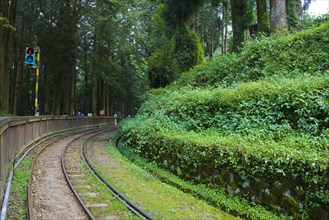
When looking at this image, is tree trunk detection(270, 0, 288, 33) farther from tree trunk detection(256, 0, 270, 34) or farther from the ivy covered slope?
the ivy covered slope

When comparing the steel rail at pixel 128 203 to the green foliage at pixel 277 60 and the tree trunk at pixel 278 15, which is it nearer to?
the green foliage at pixel 277 60

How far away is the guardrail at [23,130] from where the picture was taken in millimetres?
6727

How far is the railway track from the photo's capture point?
6398 mm

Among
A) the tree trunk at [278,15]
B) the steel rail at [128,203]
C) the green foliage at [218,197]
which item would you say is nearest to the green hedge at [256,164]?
the green foliage at [218,197]

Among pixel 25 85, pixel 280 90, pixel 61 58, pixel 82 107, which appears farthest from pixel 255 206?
pixel 82 107

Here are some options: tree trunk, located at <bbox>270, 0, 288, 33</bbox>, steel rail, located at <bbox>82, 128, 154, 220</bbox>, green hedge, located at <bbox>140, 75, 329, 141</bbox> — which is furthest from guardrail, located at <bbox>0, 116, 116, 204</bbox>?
tree trunk, located at <bbox>270, 0, 288, 33</bbox>

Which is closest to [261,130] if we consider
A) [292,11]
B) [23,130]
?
[23,130]

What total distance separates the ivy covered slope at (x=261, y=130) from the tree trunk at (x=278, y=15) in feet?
7.13

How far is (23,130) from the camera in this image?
11.4 meters

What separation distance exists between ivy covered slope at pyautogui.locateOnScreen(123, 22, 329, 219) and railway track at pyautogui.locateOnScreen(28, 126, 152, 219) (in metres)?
2.59

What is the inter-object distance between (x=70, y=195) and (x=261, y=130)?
551 centimetres

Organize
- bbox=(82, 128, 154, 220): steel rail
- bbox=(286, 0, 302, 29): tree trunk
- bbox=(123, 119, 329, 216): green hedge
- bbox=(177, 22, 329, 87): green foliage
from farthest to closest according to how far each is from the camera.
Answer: bbox=(286, 0, 302, 29): tree trunk < bbox=(177, 22, 329, 87): green foliage < bbox=(82, 128, 154, 220): steel rail < bbox=(123, 119, 329, 216): green hedge

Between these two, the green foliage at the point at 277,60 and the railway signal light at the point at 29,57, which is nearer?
the green foliage at the point at 277,60

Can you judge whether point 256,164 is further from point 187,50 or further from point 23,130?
point 187,50
